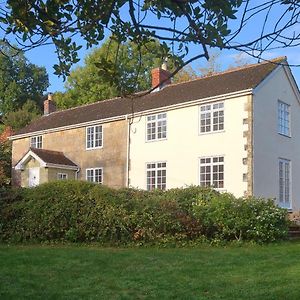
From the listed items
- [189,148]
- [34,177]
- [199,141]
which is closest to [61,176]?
[34,177]

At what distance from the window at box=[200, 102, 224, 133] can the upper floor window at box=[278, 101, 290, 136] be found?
3.31 metres

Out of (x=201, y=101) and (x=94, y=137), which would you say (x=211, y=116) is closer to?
(x=201, y=101)

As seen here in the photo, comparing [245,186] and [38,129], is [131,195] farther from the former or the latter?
[38,129]

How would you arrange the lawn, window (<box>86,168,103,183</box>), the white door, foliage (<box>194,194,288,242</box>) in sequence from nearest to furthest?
the lawn → foliage (<box>194,194,288,242</box>) → window (<box>86,168,103,183</box>) → the white door

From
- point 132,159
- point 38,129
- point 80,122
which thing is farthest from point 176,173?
point 38,129

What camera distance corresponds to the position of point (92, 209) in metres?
15.5

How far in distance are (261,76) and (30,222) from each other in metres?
13.4

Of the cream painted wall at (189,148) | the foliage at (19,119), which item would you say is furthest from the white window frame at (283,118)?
the foliage at (19,119)

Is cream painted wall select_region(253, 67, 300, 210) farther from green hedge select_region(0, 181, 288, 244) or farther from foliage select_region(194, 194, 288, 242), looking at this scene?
green hedge select_region(0, 181, 288, 244)

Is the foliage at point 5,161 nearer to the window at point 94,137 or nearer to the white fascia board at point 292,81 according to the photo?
the window at point 94,137

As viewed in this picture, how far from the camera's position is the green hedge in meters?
15.1

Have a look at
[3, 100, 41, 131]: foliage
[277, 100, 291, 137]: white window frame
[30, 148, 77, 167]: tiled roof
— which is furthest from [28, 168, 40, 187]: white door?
[3, 100, 41, 131]: foliage

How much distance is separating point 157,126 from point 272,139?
20.0 ft

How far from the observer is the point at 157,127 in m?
26.2
